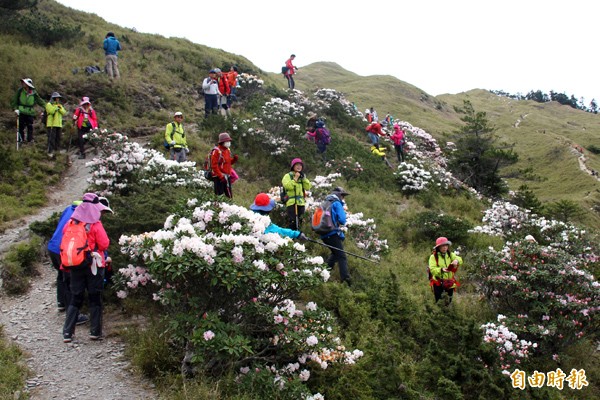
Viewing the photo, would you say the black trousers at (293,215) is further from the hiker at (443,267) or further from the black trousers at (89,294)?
the black trousers at (89,294)

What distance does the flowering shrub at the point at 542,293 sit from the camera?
8.16 metres

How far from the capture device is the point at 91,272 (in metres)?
5.94

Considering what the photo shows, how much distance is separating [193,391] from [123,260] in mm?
2938

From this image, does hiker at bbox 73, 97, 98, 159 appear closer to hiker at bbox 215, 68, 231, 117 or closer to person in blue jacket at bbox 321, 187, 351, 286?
hiker at bbox 215, 68, 231, 117

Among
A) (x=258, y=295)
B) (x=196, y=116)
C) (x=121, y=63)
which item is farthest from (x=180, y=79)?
(x=258, y=295)

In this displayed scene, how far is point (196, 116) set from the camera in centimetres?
1847

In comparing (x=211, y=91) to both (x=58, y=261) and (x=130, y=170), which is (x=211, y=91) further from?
(x=58, y=261)

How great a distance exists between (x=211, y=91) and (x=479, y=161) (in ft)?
42.1

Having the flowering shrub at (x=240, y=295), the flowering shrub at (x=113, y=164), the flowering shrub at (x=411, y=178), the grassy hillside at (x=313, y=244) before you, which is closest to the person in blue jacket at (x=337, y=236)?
the grassy hillside at (x=313, y=244)

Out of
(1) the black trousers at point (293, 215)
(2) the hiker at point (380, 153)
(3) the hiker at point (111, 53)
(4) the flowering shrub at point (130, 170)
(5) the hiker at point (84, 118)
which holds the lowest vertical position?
(1) the black trousers at point (293, 215)

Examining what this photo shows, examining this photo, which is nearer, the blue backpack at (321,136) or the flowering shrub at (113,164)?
the flowering shrub at (113,164)

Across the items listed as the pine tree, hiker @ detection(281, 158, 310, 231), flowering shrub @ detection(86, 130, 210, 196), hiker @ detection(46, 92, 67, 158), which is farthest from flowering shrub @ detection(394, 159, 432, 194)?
hiker @ detection(46, 92, 67, 158)

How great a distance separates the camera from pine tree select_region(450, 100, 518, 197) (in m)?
21.4

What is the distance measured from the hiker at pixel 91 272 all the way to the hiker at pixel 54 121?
8.31 m
